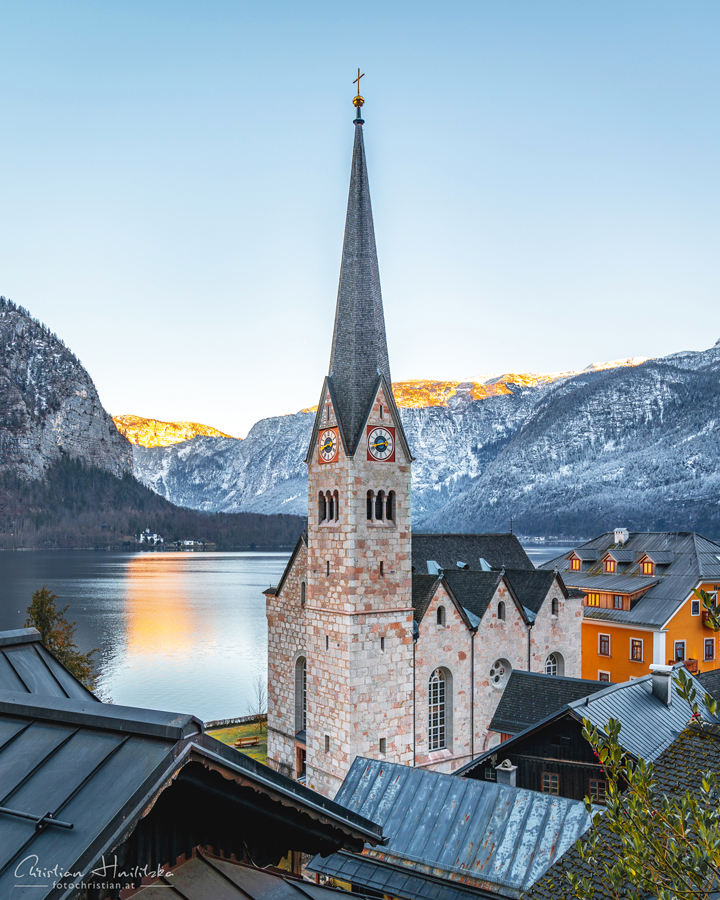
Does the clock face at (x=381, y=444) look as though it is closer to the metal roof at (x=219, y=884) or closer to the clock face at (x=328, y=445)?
the clock face at (x=328, y=445)

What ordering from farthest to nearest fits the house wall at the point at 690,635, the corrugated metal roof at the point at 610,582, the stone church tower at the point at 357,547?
the corrugated metal roof at the point at 610,582
the house wall at the point at 690,635
the stone church tower at the point at 357,547

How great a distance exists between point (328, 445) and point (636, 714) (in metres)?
15.5

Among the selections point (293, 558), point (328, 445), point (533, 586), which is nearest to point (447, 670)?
point (533, 586)

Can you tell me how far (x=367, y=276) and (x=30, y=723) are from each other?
29737 mm

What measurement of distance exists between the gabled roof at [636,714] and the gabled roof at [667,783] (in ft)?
27.0

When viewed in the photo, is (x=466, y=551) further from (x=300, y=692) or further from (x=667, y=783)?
(x=667, y=783)

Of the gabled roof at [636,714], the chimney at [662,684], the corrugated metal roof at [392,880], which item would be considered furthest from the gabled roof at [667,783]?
the chimney at [662,684]

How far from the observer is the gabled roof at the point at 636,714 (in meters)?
22.2

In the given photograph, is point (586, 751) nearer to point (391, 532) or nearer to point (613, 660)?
point (391, 532)

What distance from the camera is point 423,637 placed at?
31.9 meters

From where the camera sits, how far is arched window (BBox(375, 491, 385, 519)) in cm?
3102

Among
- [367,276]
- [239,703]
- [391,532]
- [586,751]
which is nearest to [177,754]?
[586,751]

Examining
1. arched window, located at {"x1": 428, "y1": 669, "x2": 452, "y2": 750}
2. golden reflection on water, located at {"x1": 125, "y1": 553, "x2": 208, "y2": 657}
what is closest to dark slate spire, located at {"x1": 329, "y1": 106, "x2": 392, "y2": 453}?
arched window, located at {"x1": 428, "y1": 669, "x2": 452, "y2": 750}

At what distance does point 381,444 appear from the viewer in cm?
3130
